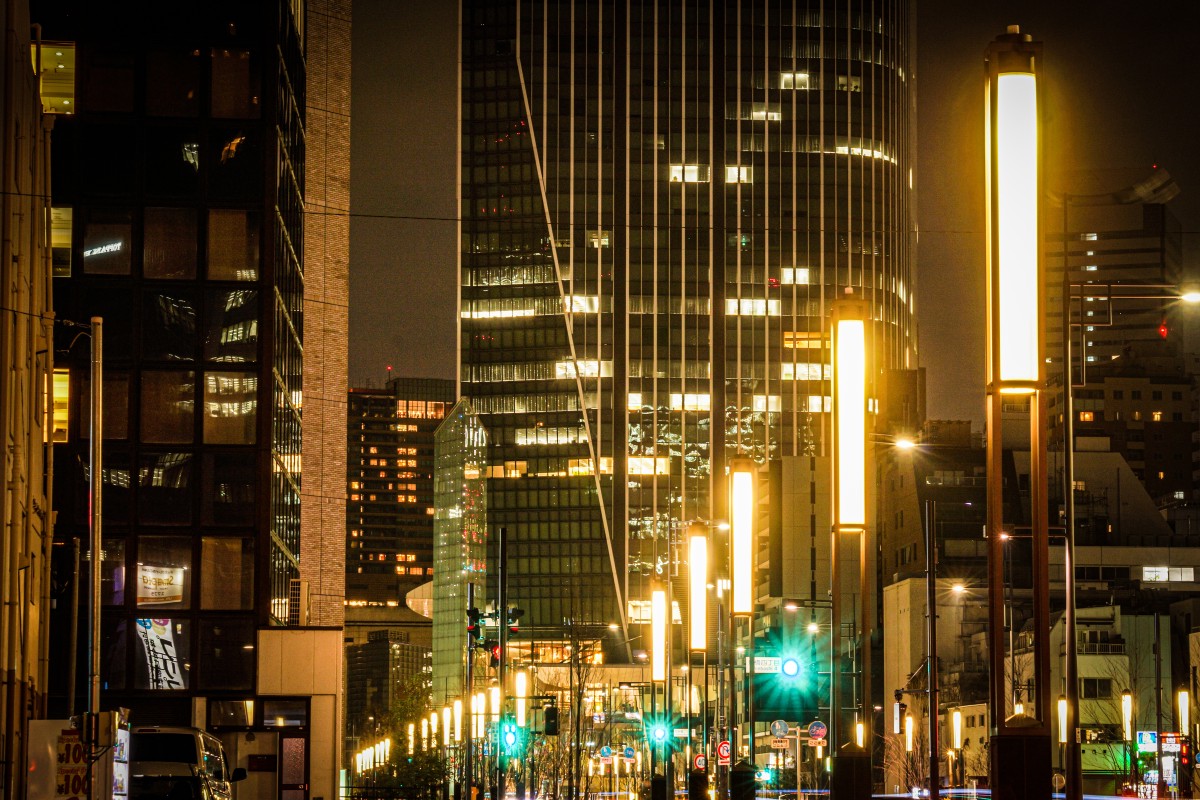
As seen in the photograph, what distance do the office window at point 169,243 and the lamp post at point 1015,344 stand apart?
4587 cm

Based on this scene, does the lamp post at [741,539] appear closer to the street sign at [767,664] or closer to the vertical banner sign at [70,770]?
the vertical banner sign at [70,770]

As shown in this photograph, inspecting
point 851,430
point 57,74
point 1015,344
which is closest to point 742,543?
point 851,430

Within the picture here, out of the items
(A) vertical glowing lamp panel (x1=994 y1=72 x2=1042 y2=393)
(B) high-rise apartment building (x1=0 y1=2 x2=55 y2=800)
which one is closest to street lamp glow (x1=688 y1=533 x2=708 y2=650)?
(B) high-rise apartment building (x1=0 y1=2 x2=55 y2=800)

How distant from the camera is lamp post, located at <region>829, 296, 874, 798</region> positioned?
20391mm

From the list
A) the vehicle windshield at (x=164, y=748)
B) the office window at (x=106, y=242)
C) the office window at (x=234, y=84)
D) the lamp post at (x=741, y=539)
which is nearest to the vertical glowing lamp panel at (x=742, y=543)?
the lamp post at (x=741, y=539)

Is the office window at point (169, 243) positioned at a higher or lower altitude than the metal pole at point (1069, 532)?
higher

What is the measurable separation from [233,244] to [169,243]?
2.16 m

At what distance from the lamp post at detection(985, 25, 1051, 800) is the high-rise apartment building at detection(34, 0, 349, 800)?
146ft

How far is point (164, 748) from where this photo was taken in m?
29.7

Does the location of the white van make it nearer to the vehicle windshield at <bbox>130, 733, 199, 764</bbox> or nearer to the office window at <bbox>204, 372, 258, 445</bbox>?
the vehicle windshield at <bbox>130, 733, 199, 764</bbox>

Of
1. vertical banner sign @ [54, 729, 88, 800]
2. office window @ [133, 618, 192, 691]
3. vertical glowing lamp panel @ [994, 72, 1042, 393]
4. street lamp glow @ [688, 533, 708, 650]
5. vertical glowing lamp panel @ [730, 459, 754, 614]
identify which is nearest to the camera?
Result: vertical glowing lamp panel @ [994, 72, 1042, 393]

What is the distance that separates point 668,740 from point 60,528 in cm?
2169

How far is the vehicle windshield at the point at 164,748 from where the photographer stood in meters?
29.5

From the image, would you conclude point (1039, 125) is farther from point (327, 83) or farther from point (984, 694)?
point (984, 694)
